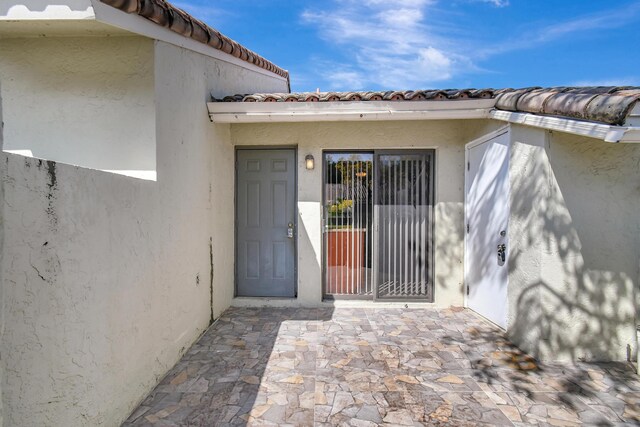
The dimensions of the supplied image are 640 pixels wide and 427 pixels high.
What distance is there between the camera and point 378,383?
3.84 metres

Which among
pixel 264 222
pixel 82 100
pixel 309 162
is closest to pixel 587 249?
pixel 309 162

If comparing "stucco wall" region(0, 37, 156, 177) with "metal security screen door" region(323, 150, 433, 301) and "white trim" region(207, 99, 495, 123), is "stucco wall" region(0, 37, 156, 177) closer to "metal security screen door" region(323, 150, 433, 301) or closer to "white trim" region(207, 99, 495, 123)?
"white trim" region(207, 99, 495, 123)

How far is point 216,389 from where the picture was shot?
12.2ft

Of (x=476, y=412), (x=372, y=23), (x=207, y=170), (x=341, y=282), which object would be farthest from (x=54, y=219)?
(x=372, y=23)

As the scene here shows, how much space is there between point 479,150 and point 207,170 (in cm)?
492

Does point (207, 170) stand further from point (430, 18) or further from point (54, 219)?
point (430, 18)

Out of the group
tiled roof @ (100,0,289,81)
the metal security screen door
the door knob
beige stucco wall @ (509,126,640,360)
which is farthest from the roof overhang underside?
the door knob

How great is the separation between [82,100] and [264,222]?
3.72 meters

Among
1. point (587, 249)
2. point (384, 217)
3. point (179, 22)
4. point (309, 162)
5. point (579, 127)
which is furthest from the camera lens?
point (384, 217)

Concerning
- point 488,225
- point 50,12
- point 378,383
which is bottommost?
point 378,383

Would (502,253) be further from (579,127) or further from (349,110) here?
(349,110)

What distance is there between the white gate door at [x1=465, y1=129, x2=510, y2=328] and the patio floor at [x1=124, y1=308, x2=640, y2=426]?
631 millimetres

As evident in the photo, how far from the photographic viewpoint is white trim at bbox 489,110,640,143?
318 centimetres

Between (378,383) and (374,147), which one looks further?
(374,147)
